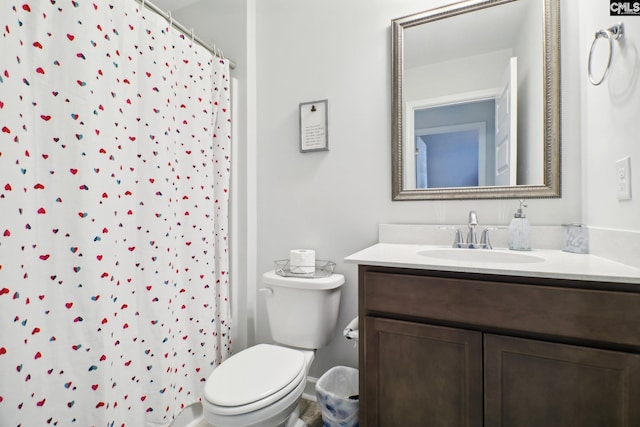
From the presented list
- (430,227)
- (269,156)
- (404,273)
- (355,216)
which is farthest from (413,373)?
(269,156)

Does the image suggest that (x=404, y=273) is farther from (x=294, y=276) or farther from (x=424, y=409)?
(x=294, y=276)

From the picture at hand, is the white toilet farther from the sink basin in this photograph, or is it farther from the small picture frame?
the small picture frame

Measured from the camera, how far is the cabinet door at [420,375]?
36.8 inches

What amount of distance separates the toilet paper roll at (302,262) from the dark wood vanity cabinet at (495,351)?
20.7 inches

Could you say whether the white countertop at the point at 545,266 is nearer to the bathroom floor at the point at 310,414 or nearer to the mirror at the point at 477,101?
the mirror at the point at 477,101

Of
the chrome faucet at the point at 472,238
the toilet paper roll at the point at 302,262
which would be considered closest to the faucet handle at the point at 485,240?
the chrome faucet at the point at 472,238

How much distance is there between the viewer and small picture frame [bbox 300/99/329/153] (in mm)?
1684

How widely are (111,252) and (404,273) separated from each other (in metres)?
1.05

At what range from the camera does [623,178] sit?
36.9 inches

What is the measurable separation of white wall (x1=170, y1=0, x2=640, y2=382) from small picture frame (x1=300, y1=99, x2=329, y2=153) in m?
0.04

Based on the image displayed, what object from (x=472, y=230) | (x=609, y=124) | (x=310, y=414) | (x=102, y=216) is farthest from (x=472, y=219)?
(x=102, y=216)

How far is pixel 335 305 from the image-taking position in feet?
5.16

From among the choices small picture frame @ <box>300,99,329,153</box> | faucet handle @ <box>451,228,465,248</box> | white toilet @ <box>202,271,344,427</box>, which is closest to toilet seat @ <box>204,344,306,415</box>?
white toilet @ <box>202,271,344,427</box>

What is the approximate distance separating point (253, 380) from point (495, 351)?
0.85 metres
